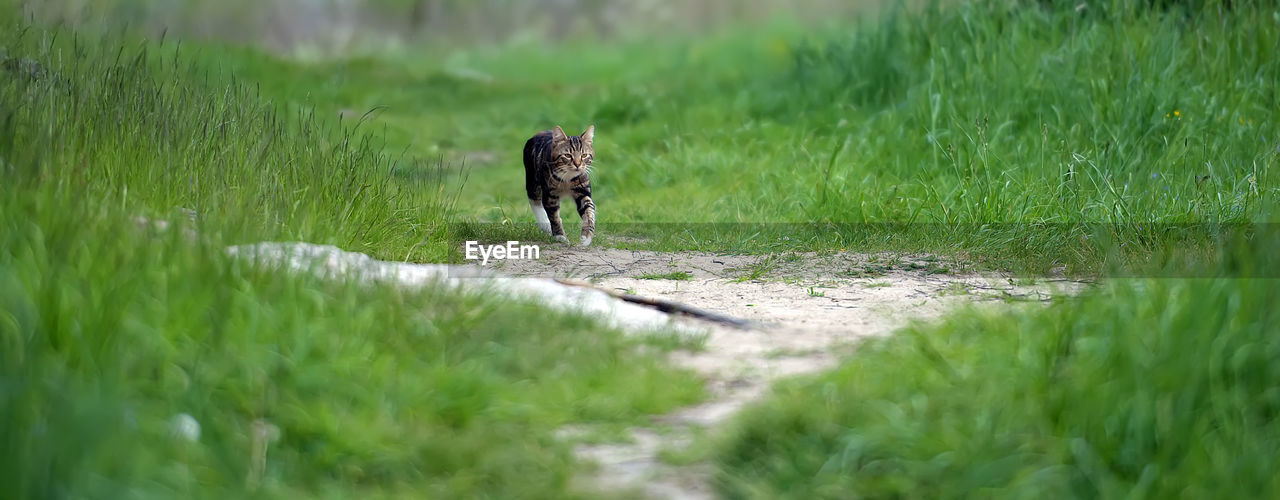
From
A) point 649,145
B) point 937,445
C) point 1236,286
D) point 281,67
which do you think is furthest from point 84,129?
point 281,67

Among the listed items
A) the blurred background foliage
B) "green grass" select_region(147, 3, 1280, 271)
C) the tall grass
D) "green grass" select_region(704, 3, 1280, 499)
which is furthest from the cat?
the blurred background foliage

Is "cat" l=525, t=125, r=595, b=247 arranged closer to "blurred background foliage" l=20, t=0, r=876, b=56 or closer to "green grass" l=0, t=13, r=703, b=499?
"green grass" l=0, t=13, r=703, b=499

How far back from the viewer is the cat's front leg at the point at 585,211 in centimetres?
604

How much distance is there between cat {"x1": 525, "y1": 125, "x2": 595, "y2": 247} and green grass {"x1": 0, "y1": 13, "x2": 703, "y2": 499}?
1.78 metres

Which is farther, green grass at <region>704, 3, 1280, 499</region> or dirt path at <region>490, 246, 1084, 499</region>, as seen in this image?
dirt path at <region>490, 246, 1084, 499</region>

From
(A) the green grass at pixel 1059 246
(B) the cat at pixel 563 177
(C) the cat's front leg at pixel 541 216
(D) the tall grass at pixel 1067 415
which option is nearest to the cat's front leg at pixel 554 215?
(B) the cat at pixel 563 177

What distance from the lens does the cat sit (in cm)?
604

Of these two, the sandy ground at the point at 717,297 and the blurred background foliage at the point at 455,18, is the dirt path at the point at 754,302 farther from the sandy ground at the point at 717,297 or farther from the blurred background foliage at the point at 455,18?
the blurred background foliage at the point at 455,18

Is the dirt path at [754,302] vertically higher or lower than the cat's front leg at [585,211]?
lower

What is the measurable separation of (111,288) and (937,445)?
233 centimetres

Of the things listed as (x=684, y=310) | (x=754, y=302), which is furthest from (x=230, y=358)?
(x=754, y=302)

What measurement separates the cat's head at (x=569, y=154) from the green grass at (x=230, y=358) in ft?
5.86

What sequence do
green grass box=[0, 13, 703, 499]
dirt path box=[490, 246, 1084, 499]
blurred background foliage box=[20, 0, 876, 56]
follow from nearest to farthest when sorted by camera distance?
green grass box=[0, 13, 703, 499], dirt path box=[490, 246, 1084, 499], blurred background foliage box=[20, 0, 876, 56]

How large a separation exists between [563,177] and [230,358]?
3308mm
